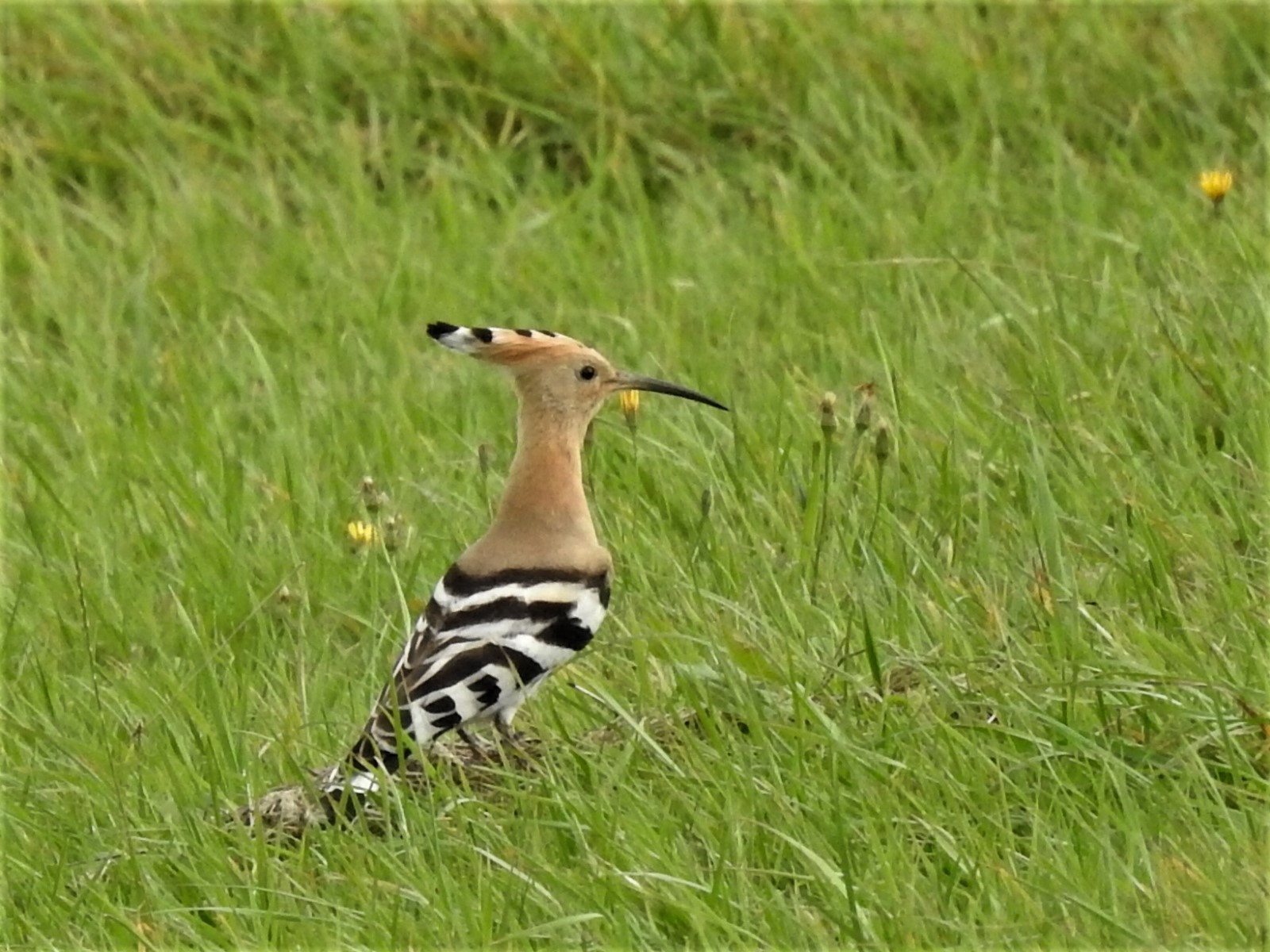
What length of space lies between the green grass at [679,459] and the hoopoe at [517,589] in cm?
12

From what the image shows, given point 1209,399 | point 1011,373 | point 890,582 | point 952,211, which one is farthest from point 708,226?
point 890,582

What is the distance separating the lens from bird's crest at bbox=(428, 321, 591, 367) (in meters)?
4.06

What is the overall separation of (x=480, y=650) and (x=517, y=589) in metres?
0.16

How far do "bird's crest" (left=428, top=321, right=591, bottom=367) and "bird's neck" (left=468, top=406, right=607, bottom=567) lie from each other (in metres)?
0.10

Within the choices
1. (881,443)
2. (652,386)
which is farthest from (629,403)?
(881,443)

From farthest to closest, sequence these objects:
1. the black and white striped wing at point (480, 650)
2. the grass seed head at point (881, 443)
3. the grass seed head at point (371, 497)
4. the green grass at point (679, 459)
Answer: the grass seed head at point (371, 497) < the grass seed head at point (881, 443) < the black and white striped wing at point (480, 650) < the green grass at point (679, 459)

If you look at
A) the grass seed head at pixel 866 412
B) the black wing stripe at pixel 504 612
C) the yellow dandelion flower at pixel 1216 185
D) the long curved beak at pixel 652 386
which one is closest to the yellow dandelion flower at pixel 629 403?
the long curved beak at pixel 652 386

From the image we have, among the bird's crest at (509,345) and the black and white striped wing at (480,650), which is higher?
the bird's crest at (509,345)

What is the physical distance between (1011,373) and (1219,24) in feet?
6.86

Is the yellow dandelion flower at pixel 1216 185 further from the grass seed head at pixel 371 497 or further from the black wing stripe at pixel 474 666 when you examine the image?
the black wing stripe at pixel 474 666

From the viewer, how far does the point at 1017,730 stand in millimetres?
3305

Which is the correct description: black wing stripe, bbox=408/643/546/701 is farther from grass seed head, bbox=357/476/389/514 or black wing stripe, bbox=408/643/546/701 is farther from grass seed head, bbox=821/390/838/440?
grass seed head, bbox=821/390/838/440

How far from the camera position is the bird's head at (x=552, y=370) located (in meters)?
4.11

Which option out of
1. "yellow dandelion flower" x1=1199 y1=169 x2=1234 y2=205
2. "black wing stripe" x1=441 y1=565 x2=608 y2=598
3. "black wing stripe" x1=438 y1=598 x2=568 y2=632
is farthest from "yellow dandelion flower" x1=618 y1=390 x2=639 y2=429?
"yellow dandelion flower" x1=1199 y1=169 x2=1234 y2=205
